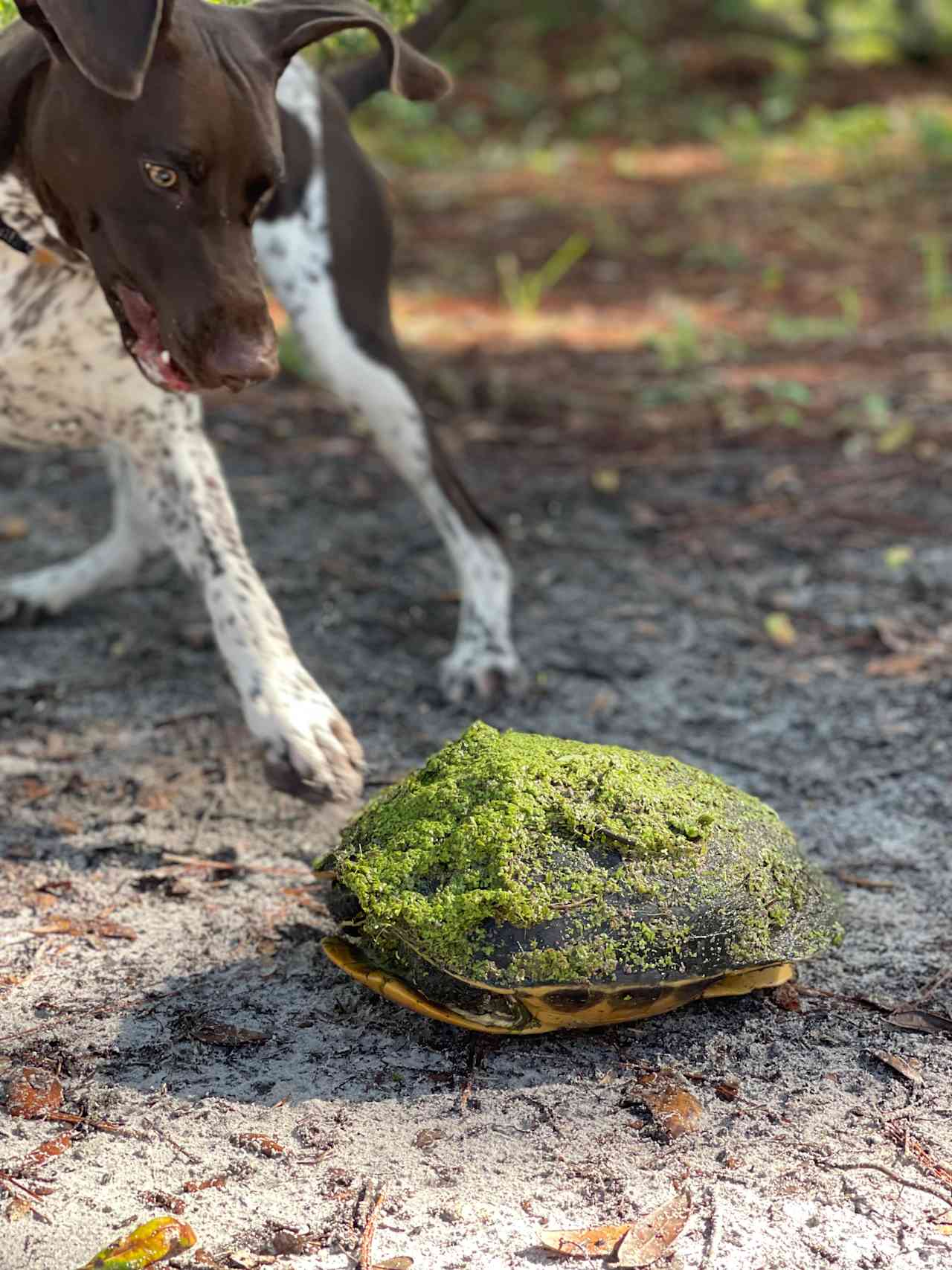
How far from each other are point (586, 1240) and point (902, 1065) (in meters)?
0.63

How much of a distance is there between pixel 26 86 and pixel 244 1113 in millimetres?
1676

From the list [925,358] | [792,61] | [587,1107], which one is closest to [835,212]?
[925,358]

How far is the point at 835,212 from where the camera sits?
319 inches

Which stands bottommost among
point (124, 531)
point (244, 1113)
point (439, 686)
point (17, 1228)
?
point (439, 686)

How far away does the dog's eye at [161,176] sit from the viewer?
2.38 meters

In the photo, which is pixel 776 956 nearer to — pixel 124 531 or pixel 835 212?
pixel 124 531

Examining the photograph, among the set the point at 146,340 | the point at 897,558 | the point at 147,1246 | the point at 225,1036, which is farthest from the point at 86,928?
the point at 897,558

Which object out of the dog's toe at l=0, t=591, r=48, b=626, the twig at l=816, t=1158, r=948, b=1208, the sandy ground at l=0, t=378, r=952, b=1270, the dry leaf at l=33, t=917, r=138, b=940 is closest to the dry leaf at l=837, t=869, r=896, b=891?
the sandy ground at l=0, t=378, r=952, b=1270

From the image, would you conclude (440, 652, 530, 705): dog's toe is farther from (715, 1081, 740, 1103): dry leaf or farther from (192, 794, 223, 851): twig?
(715, 1081, 740, 1103): dry leaf

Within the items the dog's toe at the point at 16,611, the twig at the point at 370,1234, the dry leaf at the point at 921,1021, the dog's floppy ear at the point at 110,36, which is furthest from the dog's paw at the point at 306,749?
the dog's toe at the point at 16,611

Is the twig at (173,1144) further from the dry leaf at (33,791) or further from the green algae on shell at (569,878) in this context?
the dry leaf at (33,791)

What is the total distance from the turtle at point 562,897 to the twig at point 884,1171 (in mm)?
307

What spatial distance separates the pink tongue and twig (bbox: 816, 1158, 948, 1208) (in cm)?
164

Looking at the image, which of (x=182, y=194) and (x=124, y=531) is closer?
(x=182, y=194)
